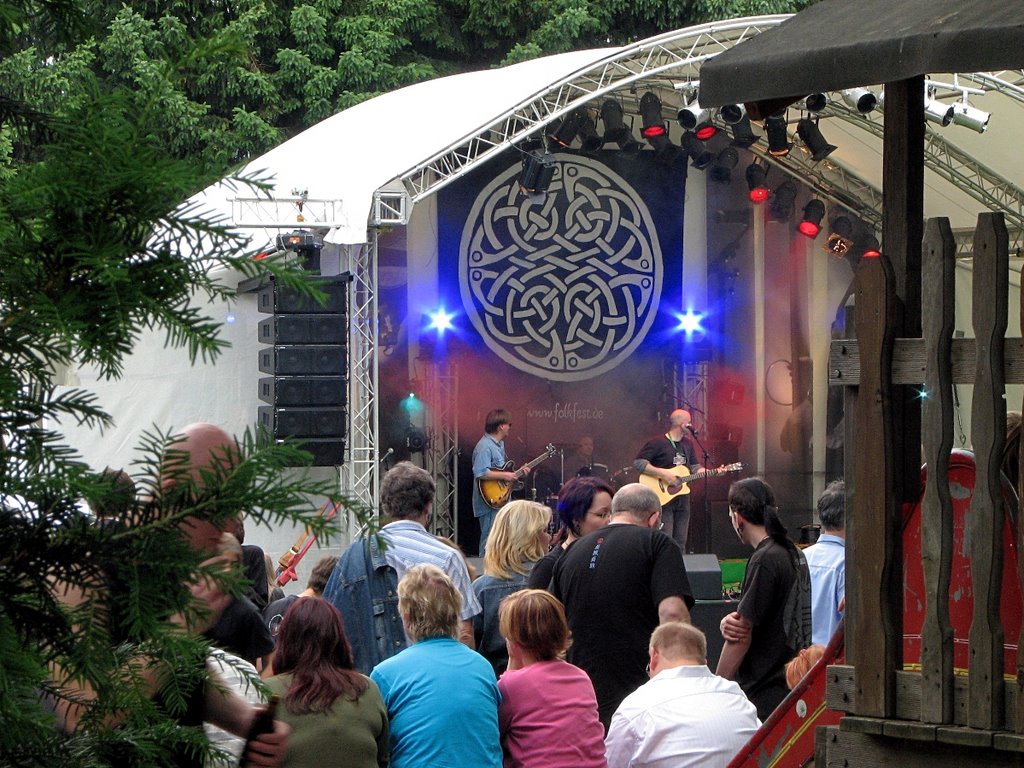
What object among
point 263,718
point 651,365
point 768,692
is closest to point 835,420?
point 651,365

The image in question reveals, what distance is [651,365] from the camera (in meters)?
15.8

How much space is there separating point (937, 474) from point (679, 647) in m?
1.53

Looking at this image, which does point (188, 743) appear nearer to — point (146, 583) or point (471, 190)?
point (146, 583)

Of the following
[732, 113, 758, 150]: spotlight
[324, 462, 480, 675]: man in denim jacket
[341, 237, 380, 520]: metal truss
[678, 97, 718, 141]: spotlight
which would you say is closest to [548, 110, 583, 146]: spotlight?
[678, 97, 718, 141]: spotlight

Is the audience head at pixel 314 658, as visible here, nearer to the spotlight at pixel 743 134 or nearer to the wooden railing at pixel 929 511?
the wooden railing at pixel 929 511

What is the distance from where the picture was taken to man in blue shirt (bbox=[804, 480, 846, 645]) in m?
5.02

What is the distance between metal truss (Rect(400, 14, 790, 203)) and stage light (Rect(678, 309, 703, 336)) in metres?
3.06

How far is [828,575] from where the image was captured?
5.12 metres

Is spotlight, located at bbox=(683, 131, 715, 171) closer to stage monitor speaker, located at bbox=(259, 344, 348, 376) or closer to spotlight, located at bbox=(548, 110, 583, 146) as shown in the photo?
spotlight, located at bbox=(548, 110, 583, 146)

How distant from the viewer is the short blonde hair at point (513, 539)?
5.59 meters

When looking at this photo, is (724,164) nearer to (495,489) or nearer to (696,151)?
(696,151)

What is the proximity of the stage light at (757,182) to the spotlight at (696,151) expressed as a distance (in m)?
0.74

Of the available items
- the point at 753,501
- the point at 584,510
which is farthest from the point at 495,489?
the point at 753,501

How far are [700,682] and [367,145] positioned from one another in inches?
337
